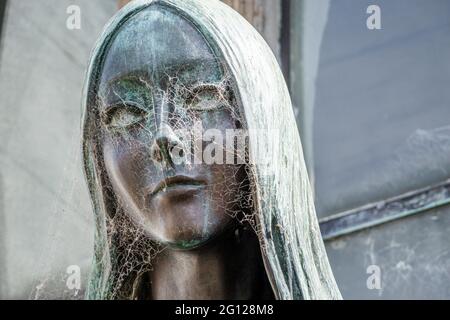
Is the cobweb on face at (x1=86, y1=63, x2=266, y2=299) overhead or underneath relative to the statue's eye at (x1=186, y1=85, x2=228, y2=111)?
underneath

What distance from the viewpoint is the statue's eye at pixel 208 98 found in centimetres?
341

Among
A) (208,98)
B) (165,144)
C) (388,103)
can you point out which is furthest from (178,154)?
(388,103)

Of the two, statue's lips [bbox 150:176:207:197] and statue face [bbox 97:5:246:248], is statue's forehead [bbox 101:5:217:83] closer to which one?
statue face [bbox 97:5:246:248]

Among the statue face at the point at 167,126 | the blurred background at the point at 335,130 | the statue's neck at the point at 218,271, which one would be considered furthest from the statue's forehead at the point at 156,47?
the blurred background at the point at 335,130

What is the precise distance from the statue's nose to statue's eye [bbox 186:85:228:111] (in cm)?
10

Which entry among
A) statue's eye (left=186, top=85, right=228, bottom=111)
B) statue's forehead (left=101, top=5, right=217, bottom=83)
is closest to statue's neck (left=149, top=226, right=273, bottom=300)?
statue's eye (left=186, top=85, right=228, bottom=111)

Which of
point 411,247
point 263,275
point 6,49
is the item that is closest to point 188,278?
point 263,275

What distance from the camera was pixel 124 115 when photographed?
11.3ft

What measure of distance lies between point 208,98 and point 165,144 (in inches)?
6.4

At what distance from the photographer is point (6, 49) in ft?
21.1

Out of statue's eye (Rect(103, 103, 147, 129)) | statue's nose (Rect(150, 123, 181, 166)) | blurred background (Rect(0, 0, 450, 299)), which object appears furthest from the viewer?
blurred background (Rect(0, 0, 450, 299))

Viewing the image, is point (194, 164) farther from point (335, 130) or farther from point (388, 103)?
point (335, 130)

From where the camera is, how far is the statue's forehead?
11.2ft

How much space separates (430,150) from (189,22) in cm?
251
